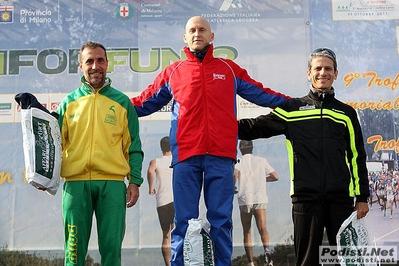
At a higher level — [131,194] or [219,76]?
[219,76]

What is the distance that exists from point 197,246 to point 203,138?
1.94 feet

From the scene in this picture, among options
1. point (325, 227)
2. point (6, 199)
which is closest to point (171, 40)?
point (6, 199)

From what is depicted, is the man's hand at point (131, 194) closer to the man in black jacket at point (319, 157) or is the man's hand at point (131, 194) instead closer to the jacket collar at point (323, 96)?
the man in black jacket at point (319, 157)

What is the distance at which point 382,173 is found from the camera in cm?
425

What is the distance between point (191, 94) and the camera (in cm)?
277

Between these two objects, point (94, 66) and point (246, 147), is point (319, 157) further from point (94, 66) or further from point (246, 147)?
point (246, 147)

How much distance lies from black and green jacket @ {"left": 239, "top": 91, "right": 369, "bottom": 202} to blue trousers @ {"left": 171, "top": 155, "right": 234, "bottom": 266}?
42 cm

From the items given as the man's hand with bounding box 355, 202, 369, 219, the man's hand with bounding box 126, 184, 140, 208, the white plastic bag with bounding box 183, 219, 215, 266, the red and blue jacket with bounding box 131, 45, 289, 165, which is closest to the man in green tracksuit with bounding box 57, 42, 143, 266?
the man's hand with bounding box 126, 184, 140, 208

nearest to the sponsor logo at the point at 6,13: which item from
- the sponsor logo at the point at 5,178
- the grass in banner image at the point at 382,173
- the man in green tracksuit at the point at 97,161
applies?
the sponsor logo at the point at 5,178

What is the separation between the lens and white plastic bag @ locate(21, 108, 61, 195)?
8.17 ft

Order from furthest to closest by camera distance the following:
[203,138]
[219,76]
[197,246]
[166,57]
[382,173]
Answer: [166,57] → [382,173] → [219,76] → [203,138] → [197,246]

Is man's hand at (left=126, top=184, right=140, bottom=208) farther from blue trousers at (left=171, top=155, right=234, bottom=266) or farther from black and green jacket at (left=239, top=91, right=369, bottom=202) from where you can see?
black and green jacket at (left=239, top=91, right=369, bottom=202)

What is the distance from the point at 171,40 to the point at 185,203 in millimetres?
2166

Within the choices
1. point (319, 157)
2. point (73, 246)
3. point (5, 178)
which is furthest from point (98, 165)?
point (5, 178)
